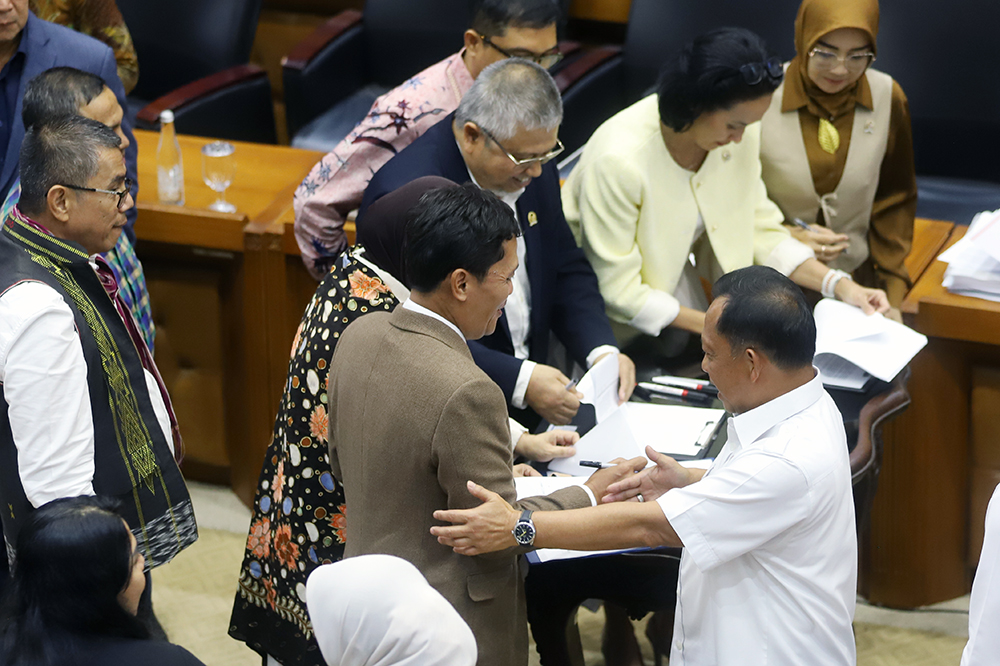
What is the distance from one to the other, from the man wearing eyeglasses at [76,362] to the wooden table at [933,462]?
67.4 inches

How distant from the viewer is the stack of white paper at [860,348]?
2549 millimetres

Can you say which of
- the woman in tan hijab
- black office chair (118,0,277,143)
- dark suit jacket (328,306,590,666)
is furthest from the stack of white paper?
black office chair (118,0,277,143)

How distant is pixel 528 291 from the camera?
2.67 metres

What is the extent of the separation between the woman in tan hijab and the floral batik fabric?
4.38 feet

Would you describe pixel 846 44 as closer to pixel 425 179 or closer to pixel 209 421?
pixel 425 179

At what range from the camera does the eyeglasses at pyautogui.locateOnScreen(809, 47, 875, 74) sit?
3002 mm

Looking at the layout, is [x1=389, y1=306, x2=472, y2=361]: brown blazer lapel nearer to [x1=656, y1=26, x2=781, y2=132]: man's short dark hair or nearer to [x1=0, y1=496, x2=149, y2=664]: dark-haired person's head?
[x1=0, y1=496, x2=149, y2=664]: dark-haired person's head

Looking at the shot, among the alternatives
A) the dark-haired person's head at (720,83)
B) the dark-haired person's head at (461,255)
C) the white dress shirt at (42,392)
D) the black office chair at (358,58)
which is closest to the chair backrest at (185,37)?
the black office chair at (358,58)

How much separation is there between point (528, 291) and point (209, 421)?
1.39 metres

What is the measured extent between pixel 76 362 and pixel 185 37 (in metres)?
3.21

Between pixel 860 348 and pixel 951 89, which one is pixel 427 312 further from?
pixel 951 89

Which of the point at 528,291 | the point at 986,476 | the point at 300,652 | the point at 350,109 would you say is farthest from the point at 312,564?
the point at 350,109

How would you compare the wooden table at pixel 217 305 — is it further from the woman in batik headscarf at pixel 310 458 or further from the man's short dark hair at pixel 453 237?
the man's short dark hair at pixel 453 237

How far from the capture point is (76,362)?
2.08 m
